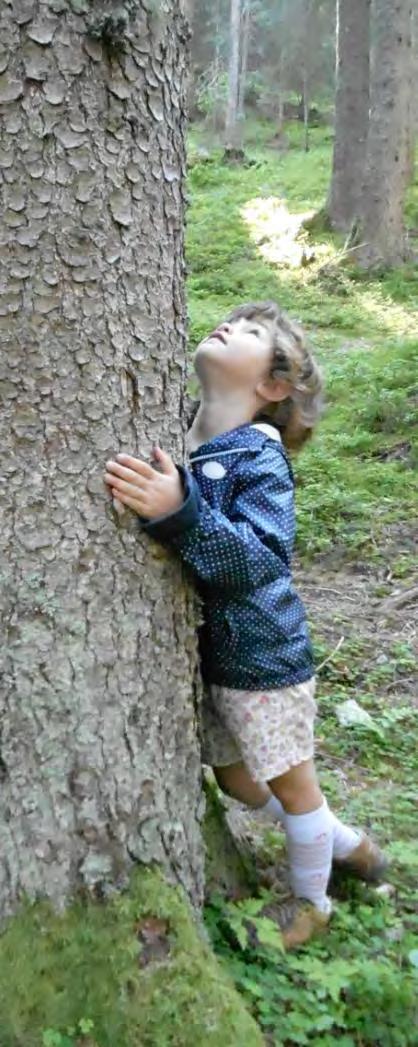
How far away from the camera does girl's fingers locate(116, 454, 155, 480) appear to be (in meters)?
2.29

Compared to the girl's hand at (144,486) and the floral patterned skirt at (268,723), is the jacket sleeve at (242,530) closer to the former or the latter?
the girl's hand at (144,486)

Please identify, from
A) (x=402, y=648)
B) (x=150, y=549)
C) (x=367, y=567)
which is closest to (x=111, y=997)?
(x=150, y=549)

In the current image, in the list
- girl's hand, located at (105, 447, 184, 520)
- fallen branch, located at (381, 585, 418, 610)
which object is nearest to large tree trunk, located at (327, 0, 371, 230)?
fallen branch, located at (381, 585, 418, 610)

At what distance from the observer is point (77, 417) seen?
223 centimetres

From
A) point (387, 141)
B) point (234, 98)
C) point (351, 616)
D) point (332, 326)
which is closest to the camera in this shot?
point (351, 616)

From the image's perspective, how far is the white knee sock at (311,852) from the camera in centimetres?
285

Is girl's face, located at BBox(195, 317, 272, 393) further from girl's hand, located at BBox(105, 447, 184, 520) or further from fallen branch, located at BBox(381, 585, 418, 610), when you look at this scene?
fallen branch, located at BBox(381, 585, 418, 610)

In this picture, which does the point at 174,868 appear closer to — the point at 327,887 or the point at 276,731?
the point at 276,731

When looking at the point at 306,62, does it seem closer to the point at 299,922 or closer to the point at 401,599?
the point at 401,599

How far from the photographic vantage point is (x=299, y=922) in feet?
9.25

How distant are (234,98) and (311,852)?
86.9ft

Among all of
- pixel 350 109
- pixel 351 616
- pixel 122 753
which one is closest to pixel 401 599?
pixel 351 616

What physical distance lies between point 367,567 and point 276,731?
12.3ft

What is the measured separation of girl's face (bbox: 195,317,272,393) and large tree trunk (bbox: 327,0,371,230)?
13201 mm
